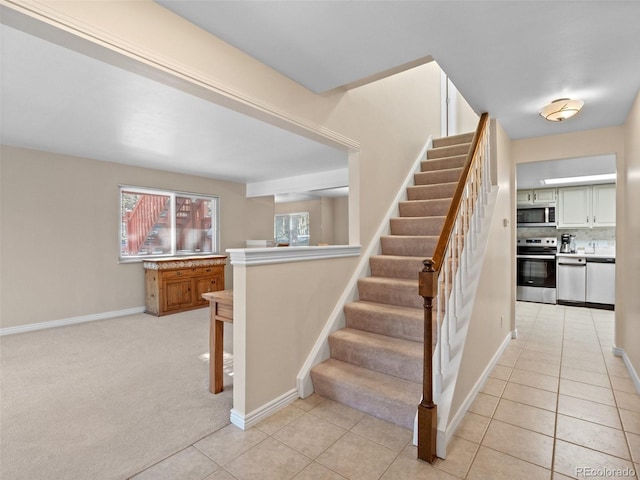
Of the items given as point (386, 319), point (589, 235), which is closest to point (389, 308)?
point (386, 319)

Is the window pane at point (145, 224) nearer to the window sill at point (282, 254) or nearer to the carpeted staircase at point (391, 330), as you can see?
the window sill at point (282, 254)

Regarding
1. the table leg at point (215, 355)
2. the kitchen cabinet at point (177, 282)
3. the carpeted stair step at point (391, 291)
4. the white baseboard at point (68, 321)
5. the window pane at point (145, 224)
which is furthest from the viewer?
the window pane at point (145, 224)

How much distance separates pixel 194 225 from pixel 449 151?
471 centimetres

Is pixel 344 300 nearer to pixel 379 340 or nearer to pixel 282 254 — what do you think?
pixel 379 340

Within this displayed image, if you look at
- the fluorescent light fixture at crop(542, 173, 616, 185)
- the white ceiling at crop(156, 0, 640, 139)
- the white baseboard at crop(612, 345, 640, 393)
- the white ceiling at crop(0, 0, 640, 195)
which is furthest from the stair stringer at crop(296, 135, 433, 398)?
the fluorescent light fixture at crop(542, 173, 616, 185)

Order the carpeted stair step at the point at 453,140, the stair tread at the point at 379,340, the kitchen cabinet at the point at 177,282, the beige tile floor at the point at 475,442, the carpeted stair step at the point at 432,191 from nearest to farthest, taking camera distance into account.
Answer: the beige tile floor at the point at 475,442
the stair tread at the point at 379,340
the carpeted stair step at the point at 432,191
the carpeted stair step at the point at 453,140
the kitchen cabinet at the point at 177,282

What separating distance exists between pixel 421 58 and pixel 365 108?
1076 mm

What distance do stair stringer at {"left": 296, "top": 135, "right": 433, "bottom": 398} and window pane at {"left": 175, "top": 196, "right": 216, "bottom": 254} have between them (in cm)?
409

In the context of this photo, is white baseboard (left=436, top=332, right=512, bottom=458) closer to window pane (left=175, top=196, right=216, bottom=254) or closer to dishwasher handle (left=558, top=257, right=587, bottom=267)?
dishwasher handle (left=558, top=257, right=587, bottom=267)

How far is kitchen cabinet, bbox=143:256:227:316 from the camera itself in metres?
5.02

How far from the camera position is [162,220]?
5.77 meters

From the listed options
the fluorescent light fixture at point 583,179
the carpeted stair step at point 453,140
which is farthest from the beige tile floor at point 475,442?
the fluorescent light fixture at point 583,179

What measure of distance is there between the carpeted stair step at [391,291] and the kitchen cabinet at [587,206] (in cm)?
479

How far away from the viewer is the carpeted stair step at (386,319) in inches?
99.8
